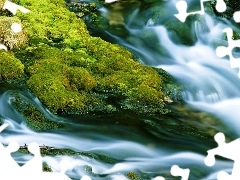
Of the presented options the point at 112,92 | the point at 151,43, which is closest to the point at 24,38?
the point at 112,92

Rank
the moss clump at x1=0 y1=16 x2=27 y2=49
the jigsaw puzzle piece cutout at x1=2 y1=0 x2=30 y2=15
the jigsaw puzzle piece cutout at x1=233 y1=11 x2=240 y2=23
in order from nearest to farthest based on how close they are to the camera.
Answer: the moss clump at x1=0 y1=16 x2=27 y2=49 < the jigsaw puzzle piece cutout at x1=2 y1=0 x2=30 y2=15 < the jigsaw puzzle piece cutout at x1=233 y1=11 x2=240 y2=23

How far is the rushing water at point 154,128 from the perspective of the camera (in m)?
7.64

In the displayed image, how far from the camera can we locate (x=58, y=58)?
9859 millimetres

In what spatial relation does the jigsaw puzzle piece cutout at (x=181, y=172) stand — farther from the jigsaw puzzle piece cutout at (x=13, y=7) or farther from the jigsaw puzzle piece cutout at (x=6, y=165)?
the jigsaw puzzle piece cutout at (x=13, y=7)

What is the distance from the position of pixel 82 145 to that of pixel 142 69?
2.56 m

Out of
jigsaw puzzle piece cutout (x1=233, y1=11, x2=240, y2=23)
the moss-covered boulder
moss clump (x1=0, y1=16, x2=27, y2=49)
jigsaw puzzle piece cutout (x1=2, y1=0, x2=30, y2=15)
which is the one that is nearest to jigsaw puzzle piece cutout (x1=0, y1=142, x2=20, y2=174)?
the moss-covered boulder

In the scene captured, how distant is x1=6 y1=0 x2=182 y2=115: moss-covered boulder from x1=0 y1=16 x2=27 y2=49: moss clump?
16 cm

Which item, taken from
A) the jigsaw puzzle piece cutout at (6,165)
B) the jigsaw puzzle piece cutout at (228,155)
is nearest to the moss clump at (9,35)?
the jigsaw puzzle piece cutout at (6,165)

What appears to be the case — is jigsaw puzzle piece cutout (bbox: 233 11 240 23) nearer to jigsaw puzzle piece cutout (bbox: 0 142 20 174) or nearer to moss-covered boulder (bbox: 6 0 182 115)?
moss-covered boulder (bbox: 6 0 182 115)

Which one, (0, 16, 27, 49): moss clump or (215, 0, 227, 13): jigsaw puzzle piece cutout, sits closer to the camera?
(215, 0, 227, 13): jigsaw puzzle piece cutout

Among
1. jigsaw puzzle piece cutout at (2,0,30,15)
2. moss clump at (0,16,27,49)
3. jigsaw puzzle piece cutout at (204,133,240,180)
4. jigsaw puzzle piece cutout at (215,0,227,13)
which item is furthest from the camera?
jigsaw puzzle piece cutout at (2,0,30,15)

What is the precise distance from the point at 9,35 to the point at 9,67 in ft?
2.71

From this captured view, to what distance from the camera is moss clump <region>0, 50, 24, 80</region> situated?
9.29m

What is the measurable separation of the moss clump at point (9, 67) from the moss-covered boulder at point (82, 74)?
0.56 feet
